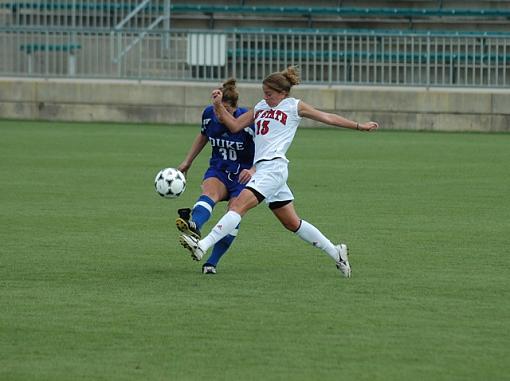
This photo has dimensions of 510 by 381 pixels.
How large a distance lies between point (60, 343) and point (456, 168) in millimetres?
12803

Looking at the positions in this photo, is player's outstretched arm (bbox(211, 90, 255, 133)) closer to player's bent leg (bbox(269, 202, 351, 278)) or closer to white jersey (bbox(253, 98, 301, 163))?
white jersey (bbox(253, 98, 301, 163))

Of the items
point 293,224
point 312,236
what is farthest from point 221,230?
point 312,236

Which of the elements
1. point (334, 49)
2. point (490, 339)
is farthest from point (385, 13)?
point (490, 339)

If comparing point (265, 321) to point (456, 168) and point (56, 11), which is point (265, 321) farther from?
point (56, 11)

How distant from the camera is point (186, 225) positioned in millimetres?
9594

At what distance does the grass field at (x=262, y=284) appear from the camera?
22.8 ft

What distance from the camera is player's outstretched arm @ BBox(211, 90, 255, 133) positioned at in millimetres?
9992

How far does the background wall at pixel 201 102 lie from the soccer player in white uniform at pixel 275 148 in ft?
55.9

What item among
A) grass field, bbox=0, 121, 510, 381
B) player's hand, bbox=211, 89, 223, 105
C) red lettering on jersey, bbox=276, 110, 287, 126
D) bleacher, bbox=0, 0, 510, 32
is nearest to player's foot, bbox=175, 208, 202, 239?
grass field, bbox=0, 121, 510, 381

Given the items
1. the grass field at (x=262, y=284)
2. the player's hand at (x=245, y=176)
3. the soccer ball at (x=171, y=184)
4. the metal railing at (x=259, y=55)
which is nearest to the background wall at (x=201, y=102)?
the metal railing at (x=259, y=55)

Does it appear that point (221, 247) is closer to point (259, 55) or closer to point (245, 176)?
point (245, 176)

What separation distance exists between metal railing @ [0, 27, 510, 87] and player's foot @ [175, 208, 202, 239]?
17.6 metres

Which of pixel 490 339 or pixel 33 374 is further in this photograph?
pixel 490 339

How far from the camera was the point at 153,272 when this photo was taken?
398 inches
